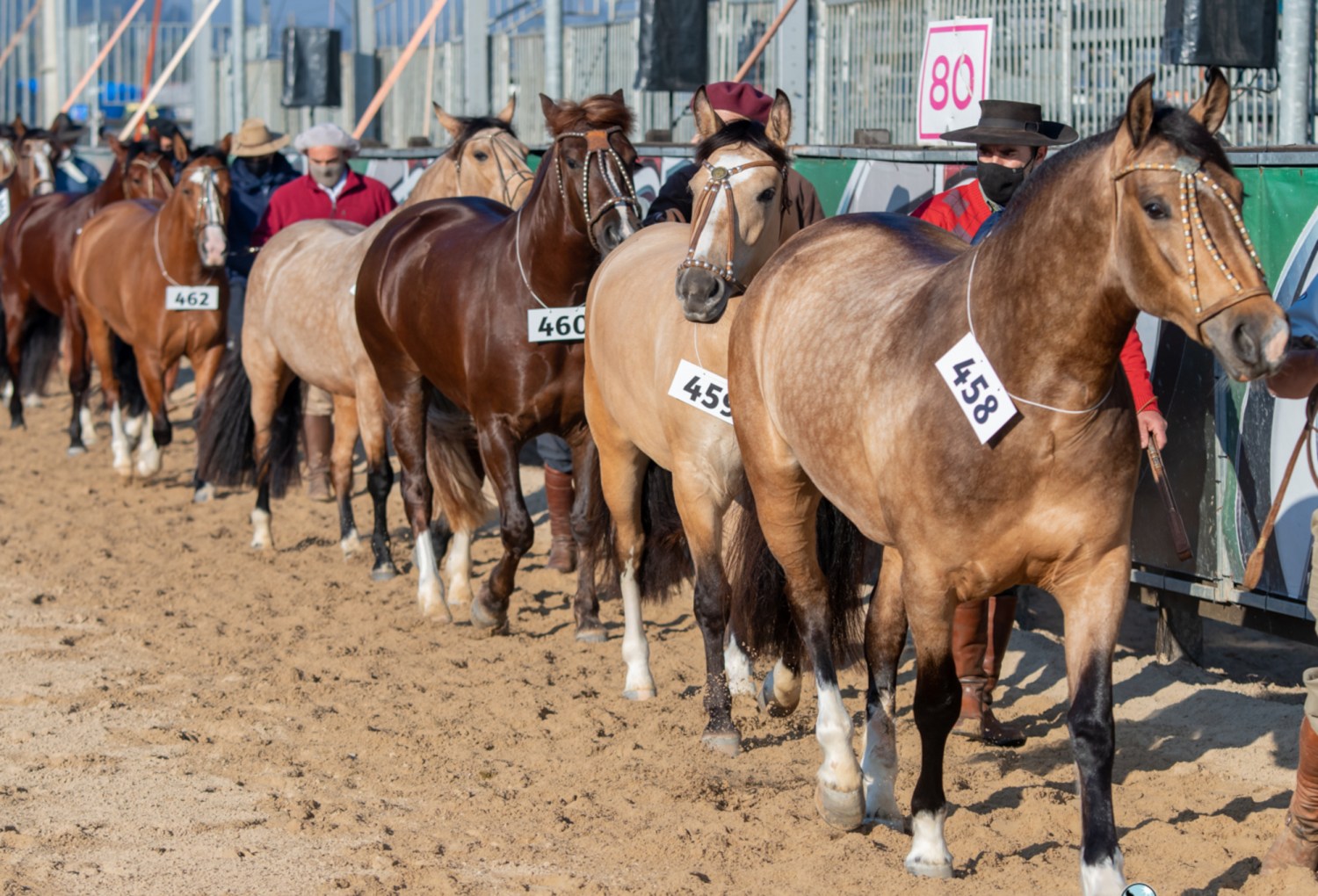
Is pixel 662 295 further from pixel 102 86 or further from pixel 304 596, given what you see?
pixel 102 86

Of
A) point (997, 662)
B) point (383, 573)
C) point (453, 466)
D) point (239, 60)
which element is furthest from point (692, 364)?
point (239, 60)

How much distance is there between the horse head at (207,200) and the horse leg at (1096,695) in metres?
7.31

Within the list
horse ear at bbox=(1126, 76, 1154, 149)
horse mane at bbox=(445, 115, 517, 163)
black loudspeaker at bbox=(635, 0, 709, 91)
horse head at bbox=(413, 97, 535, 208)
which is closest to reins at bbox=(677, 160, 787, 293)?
horse ear at bbox=(1126, 76, 1154, 149)

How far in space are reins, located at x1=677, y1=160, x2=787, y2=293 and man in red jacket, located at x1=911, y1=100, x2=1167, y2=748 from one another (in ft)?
2.37

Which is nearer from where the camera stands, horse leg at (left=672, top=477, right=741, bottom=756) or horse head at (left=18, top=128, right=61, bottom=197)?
horse leg at (left=672, top=477, right=741, bottom=756)

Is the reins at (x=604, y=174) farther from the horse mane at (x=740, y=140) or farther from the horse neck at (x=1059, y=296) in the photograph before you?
the horse neck at (x=1059, y=296)

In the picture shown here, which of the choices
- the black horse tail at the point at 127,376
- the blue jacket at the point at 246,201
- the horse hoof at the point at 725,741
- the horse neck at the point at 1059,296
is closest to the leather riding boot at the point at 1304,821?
the horse neck at the point at 1059,296

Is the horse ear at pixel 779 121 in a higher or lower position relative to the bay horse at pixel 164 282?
higher

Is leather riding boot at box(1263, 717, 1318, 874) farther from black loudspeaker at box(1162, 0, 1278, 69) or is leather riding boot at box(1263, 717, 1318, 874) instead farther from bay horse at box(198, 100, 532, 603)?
bay horse at box(198, 100, 532, 603)

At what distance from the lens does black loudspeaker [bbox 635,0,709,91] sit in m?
10.4

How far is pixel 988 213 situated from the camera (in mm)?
5574

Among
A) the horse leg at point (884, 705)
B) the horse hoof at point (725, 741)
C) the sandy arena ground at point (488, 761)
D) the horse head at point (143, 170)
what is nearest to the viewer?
the sandy arena ground at point (488, 761)

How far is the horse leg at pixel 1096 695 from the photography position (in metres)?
3.81

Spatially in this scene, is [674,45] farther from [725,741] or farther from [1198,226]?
[1198,226]
